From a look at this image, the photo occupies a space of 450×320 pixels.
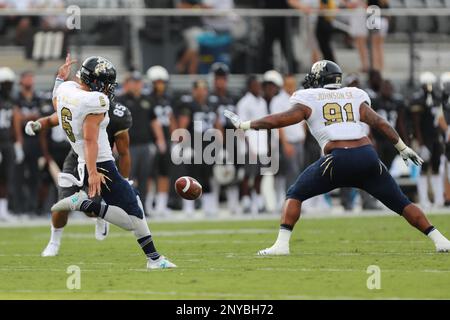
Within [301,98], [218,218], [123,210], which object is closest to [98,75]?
[123,210]

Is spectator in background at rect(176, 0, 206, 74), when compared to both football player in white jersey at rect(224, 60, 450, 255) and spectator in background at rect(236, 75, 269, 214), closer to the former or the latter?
spectator in background at rect(236, 75, 269, 214)

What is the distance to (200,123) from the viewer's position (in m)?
17.0

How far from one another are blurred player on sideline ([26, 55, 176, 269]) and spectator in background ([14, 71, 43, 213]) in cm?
680

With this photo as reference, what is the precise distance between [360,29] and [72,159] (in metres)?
9.16

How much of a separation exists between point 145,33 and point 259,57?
1.80 meters

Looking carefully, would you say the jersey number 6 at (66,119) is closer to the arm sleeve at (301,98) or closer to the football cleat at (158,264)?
the football cleat at (158,264)

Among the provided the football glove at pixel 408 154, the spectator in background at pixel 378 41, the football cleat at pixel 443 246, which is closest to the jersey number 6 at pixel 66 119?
the football glove at pixel 408 154

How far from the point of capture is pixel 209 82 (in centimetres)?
1878

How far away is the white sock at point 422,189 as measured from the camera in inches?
689

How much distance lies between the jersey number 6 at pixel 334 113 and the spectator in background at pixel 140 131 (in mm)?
6400

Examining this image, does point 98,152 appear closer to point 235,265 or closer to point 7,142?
point 235,265

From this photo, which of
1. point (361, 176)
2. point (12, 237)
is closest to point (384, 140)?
point (12, 237)

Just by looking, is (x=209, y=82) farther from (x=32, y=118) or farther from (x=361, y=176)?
(x=361, y=176)

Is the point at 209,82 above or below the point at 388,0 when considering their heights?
below
